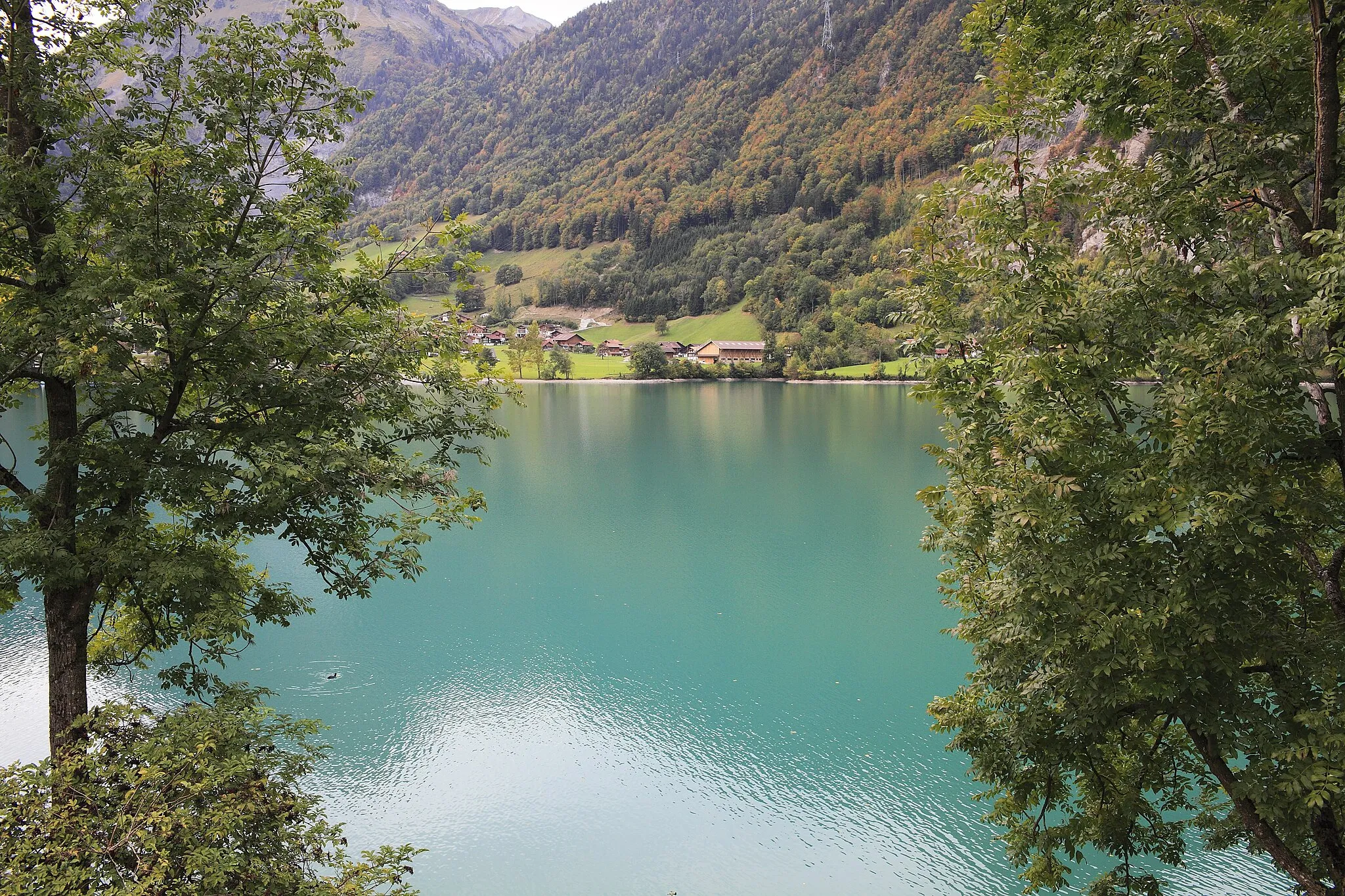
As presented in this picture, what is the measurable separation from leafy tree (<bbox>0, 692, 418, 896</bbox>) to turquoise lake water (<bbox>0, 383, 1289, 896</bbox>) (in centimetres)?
658

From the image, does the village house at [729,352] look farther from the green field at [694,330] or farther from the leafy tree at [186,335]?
the leafy tree at [186,335]

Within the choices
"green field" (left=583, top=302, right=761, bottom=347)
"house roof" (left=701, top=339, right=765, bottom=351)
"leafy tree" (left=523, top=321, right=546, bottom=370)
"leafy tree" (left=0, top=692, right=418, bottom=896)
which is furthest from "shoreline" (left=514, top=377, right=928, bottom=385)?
"leafy tree" (left=0, top=692, right=418, bottom=896)

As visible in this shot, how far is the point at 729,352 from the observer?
133 meters

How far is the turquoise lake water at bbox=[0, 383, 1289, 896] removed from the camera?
1200cm

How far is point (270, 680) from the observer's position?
18062mm

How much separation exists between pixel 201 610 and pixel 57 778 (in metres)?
2.05

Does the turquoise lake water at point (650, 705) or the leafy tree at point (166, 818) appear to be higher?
the leafy tree at point (166, 818)

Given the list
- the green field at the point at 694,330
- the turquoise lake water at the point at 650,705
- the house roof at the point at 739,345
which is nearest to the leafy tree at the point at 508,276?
the green field at the point at 694,330

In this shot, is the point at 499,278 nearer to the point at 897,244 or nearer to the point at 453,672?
the point at 897,244

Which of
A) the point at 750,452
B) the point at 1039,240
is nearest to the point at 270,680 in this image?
the point at 1039,240

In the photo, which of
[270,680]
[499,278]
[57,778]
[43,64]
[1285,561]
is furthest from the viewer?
[499,278]

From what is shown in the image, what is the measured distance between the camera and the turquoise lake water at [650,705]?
12.0 meters

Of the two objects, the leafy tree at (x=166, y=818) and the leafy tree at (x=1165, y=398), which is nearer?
the leafy tree at (x=166, y=818)

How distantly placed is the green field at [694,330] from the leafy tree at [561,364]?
31.5m
